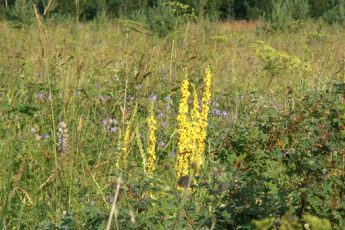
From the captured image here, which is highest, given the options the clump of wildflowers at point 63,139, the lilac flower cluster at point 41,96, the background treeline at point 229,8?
the clump of wildflowers at point 63,139

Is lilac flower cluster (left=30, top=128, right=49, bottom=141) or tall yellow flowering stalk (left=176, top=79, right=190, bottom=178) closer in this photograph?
tall yellow flowering stalk (left=176, top=79, right=190, bottom=178)

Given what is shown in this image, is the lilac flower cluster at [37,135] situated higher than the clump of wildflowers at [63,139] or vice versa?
the clump of wildflowers at [63,139]

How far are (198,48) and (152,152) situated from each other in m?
4.26

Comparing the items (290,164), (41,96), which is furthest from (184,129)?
(41,96)

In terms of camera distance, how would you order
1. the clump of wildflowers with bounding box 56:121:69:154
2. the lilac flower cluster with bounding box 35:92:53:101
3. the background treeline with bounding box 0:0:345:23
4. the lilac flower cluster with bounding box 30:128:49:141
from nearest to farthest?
the clump of wildflowers with bounding box 56:121:69:154, the lilac flower cluster with bounding box 30:128:49:141, the lilac flower cluster with bounding box 35:92:53:101, the background treeline with bounding box 0:0:345:23

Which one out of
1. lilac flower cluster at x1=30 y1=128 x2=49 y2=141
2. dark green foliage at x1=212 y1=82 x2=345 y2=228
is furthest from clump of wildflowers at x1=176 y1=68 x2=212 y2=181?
lilac flower cluster at x1=30 y1=128 x2=49 y2=141

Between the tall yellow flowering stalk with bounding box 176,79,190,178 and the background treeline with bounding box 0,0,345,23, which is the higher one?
the tall yellow flowering stalk with bounding box 176,79,190,178

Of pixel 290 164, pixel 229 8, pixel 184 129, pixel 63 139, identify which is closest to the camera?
pixel 290 164

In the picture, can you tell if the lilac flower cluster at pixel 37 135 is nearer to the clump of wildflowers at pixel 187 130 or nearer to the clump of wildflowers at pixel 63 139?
the clump of wildflowers at pixel 63 139

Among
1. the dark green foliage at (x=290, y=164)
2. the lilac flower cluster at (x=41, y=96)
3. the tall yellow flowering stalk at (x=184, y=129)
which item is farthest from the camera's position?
the lilac flower cluster at (x=41, y=96)

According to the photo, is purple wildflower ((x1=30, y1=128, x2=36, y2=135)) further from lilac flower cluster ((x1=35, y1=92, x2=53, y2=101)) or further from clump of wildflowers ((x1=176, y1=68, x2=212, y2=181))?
clump of wildflowers ((x1=176, y1=68, x2=212, y2=181))

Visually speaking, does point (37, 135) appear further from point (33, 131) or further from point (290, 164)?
point (290, 164)

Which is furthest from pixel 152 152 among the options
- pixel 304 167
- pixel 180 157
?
pixel 304 167

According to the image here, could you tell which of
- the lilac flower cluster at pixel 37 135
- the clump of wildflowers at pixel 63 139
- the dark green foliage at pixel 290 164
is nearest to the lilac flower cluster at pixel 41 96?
the lilac flower cluster at pixel 37 135
